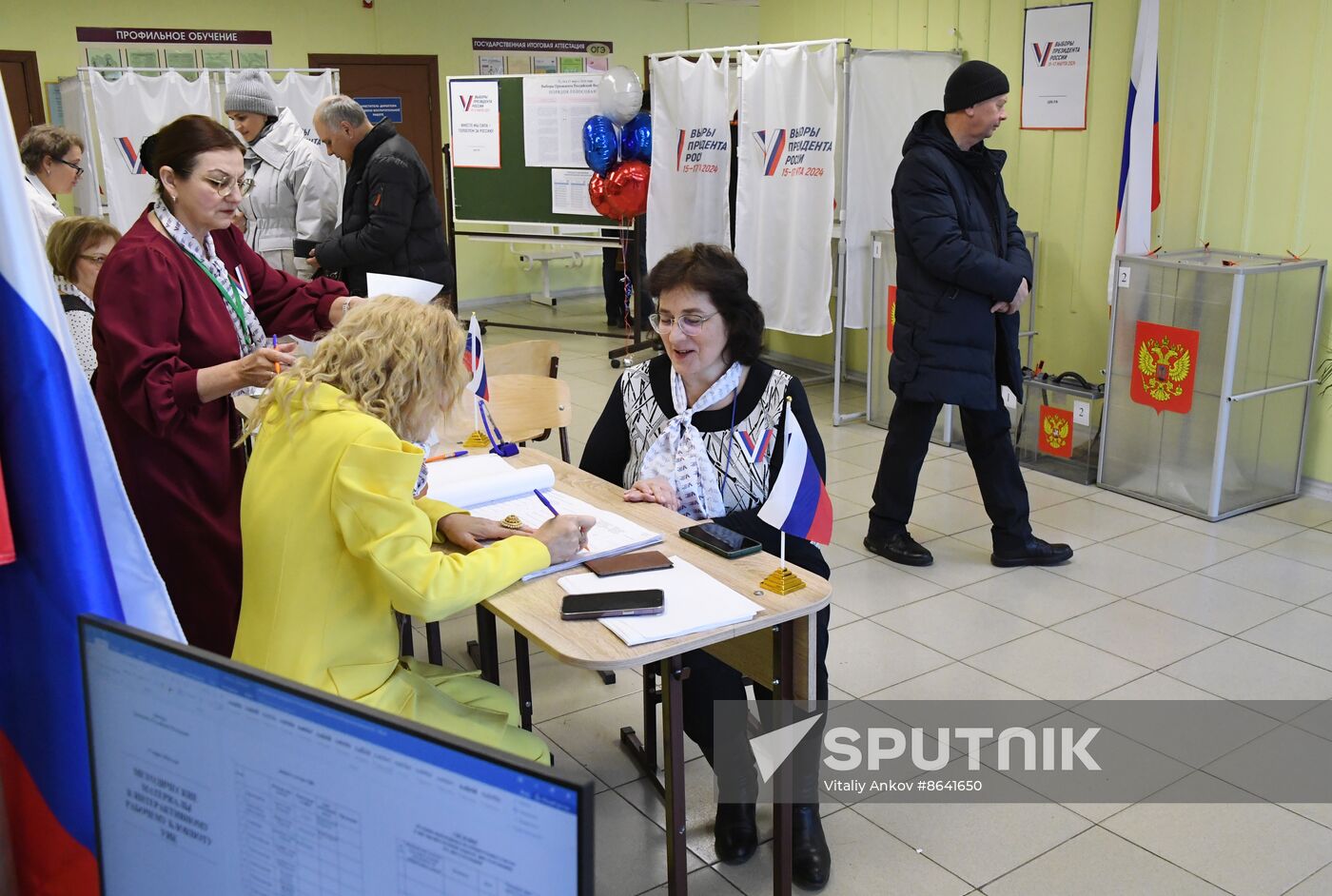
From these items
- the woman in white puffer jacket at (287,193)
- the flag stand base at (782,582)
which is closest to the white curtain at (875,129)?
the woman in white puffer jacket at (287,193)

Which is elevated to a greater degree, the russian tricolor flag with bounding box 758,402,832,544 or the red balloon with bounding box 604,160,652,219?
the red balloon with bounding box 604,160,652,219

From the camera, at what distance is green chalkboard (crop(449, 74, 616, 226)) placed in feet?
26.5

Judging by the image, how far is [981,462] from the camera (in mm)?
4172

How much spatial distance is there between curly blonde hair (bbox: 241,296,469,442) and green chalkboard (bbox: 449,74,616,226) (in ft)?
19.7

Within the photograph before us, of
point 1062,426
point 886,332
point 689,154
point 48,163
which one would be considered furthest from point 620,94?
point 48,163

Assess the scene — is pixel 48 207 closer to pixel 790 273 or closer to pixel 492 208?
pixel 790 273

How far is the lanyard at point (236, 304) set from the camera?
2.59m

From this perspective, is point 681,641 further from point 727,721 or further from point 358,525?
point 727,721

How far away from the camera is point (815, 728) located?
2.41m

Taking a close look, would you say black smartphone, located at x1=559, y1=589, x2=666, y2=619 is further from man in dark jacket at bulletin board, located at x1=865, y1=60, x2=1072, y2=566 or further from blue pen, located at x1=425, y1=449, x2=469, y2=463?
man in dark jacket at bulletin board, located at x1=865, y1=60, x2=1072, y2=566

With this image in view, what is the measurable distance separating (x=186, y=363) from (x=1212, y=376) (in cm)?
376

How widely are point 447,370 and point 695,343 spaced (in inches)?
30.1

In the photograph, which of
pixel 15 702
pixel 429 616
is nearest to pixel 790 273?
pixel 429 616

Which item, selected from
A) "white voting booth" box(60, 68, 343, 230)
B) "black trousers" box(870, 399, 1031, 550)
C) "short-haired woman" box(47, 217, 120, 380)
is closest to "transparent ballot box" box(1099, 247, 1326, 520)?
"black trousers" box(870, 399, 1031, 550)
